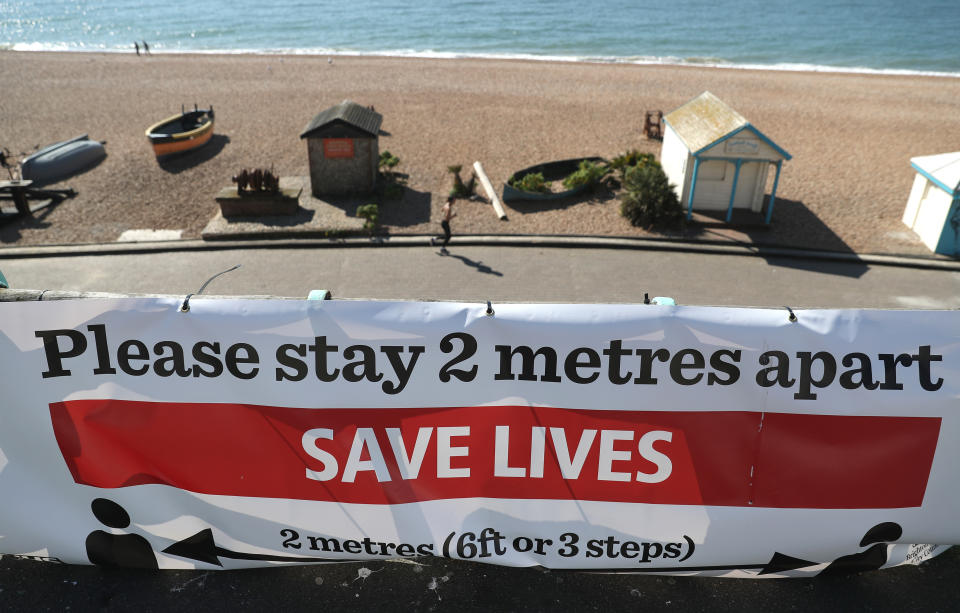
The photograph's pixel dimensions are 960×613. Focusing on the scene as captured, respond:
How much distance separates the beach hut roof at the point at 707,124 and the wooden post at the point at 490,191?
4.53m

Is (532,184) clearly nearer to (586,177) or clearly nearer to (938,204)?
(586,177)

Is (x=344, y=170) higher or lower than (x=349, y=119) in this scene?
lower

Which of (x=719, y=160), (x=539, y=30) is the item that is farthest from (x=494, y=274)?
(x=539, y=30)

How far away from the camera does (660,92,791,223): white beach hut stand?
589 inches

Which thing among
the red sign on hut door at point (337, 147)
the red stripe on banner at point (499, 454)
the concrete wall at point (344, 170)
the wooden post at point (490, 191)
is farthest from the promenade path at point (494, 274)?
the red stripe on banner at point (499, 454)

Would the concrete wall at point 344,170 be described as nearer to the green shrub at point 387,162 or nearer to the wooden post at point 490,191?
the green shrub at point 387,162

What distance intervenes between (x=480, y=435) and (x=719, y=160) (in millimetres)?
13042

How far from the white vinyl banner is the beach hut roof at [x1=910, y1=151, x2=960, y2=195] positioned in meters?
12.1

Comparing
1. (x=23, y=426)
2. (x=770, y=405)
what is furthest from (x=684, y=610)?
(x=23, y=426)

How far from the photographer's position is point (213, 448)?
448cm

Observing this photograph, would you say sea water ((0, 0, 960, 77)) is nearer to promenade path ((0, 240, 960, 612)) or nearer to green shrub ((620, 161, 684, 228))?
green shrub ((620, 161, 684, 228))

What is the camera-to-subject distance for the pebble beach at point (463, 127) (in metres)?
15.9

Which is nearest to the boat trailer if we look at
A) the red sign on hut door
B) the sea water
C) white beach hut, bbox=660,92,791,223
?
the red sign on hut door

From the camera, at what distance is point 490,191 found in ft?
57.2
